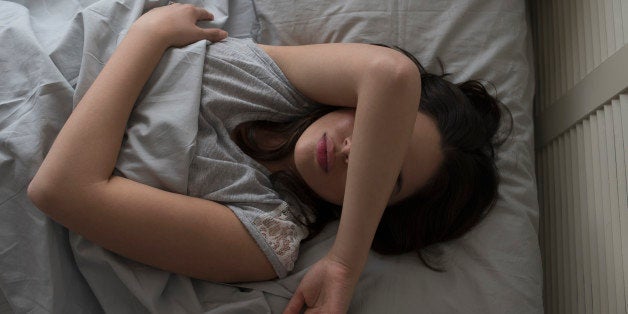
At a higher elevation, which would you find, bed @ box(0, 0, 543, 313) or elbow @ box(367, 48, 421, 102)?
elbow @ box(367, 48, 421, 102)

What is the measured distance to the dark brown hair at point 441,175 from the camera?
106 cm

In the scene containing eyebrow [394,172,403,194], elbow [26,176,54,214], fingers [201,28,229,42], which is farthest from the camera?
fingers [201,28,229,42]

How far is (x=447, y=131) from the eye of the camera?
3.43 feet

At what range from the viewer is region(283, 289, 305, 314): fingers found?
102cm

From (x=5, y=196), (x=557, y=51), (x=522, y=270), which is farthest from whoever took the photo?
(x=557, y=51)

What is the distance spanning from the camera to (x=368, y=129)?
0.94m

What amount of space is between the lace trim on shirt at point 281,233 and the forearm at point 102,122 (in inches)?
10.9

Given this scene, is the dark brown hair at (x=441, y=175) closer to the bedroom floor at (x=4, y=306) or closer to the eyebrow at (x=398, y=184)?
the eyebrow at (x=398, y=184)

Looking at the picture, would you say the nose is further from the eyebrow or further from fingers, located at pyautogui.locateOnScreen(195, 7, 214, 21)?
fingers, located at pyautogui.locateOnScreen(195, 7, 214, 21)

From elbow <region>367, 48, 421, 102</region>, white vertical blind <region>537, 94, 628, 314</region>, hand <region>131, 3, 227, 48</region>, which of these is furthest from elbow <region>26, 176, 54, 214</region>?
white vertical blind <region>537, 94, 628, 314</region>

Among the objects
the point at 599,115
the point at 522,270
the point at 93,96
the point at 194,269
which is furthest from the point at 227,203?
the point at 599,115

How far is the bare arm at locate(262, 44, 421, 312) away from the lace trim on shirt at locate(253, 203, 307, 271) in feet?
0.21

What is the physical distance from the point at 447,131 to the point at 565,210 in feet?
1.03

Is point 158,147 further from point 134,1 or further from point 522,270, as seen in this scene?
point 522,270
